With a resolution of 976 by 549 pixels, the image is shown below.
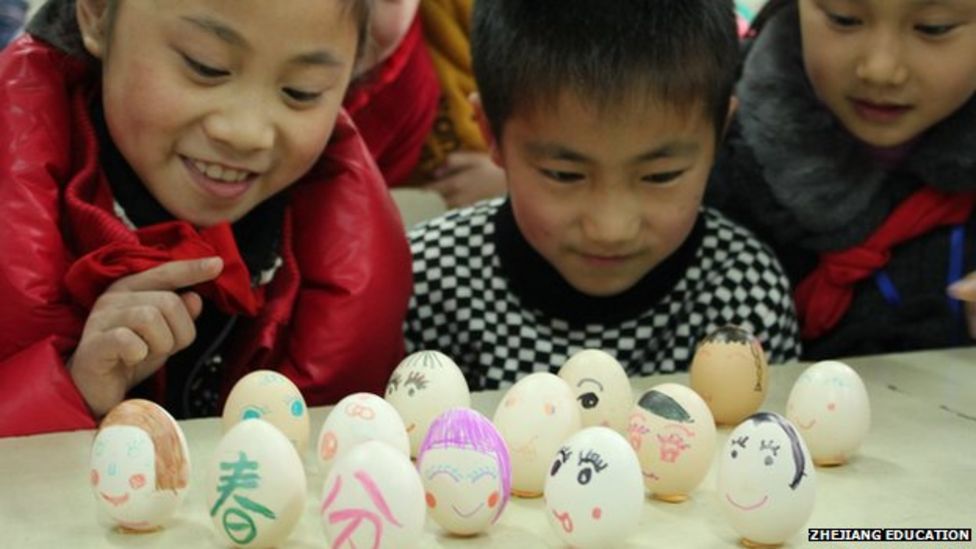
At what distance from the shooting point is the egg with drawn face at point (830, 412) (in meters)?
0.87

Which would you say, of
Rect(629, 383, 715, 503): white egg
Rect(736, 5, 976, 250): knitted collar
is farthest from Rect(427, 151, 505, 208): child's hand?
Rect(629, 383, 715, 503): white egg

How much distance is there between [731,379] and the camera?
962mm

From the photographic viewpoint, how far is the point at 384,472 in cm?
69

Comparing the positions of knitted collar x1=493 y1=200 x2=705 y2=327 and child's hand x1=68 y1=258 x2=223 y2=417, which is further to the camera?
knitted collar x1=493 y1=200 x2=705 y2=327

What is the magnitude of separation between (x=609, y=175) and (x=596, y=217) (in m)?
0.04

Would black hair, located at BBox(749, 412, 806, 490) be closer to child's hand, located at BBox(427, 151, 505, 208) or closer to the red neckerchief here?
the red neckerchief

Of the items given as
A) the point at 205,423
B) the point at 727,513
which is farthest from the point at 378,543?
the point at 205,423

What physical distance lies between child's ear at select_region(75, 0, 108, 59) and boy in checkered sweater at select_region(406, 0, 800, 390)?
35 cm

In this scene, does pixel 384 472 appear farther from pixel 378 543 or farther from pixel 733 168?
pixel 733 168

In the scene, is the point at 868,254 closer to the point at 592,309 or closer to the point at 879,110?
the point at 879,110

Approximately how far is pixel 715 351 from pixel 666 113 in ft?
0.89

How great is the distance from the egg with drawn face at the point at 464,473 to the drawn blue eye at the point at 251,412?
16 cm

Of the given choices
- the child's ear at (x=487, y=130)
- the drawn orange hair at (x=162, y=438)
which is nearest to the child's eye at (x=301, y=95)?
the child's ear at (x=487, y=130)

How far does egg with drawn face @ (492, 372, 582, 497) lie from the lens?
813mm
